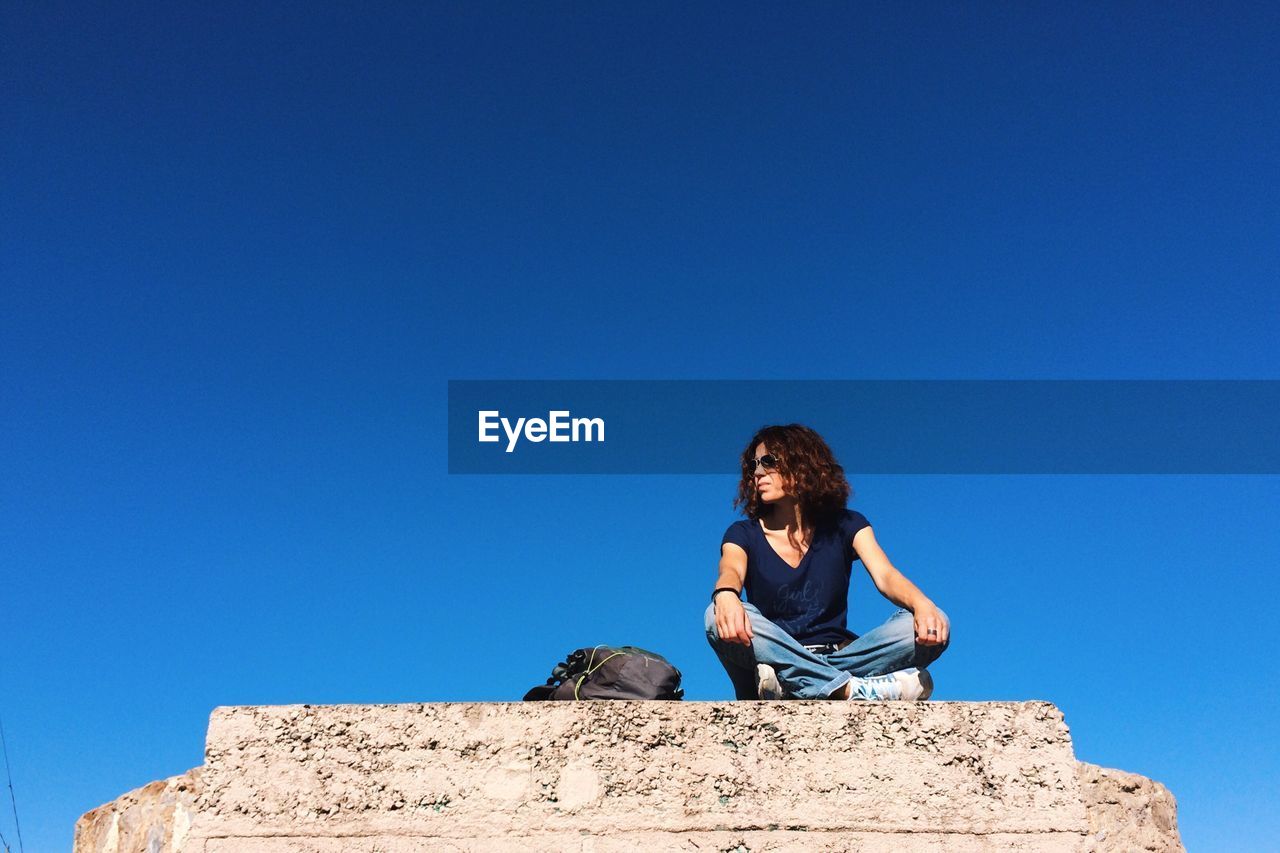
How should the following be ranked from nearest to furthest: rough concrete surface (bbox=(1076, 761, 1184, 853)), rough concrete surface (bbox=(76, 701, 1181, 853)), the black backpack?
rough concrete surface (bbox=(76, 701, 1181, 853)) → the black backpack → rough concrete surface (bbox=(1076, 761, 1184, 853))

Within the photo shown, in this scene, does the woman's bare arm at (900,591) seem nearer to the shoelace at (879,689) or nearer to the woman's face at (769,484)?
the shoelace at (879,689)

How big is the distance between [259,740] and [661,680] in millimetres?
1491

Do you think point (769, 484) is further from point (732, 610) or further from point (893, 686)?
point (893, 686)

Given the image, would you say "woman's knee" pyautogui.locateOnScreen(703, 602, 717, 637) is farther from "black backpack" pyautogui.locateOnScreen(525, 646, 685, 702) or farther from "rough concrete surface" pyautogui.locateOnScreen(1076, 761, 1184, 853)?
"rough concrete surface" pyautogui.locateOnScreen(1076, 761, 1184, 853)

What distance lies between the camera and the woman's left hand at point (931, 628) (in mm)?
3662

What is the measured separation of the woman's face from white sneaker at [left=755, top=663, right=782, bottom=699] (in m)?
0.87

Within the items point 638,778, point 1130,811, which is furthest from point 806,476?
point 1130,811

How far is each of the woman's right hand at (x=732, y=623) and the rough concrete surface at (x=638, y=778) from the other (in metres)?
0.29

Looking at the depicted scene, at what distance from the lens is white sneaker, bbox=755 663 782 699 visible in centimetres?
370

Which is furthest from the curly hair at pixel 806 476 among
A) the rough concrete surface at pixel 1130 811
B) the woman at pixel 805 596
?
the rough concrete surface at pixel 1130 811

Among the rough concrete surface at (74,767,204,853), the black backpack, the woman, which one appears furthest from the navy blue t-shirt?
the rough concrete surface at (74,767,204,853)

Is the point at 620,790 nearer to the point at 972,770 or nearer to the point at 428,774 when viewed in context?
the point at 428,774

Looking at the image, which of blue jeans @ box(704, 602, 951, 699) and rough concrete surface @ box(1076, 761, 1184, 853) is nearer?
blue jeans @ box(704, 602, 951, 699)

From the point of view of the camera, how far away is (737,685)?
13.0ft
